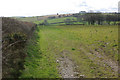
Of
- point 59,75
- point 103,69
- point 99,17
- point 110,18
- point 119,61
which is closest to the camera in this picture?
point 59,75

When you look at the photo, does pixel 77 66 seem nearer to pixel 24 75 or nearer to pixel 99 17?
pixel 24 75

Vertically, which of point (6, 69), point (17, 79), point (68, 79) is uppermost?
point (6, 69)

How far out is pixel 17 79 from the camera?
646 centimetres

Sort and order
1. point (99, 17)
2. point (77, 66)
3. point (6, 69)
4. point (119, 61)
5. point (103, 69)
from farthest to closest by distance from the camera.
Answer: point (99, 17)
point (119, 61)
point (77, 66)
point (103, 69)
point (6, 69)

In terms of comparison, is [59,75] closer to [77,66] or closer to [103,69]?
[77,66]

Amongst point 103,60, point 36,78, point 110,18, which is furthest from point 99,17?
point 36,78

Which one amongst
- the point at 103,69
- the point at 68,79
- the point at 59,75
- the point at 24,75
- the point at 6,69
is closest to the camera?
the point at 6,69

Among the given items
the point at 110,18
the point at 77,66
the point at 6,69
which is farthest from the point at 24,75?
the point at 110,18

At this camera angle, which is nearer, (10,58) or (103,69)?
(10,58)

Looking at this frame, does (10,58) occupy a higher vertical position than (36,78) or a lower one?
higher

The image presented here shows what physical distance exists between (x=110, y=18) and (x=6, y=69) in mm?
98934

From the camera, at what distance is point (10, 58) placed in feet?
24.2

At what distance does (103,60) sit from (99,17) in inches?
3233

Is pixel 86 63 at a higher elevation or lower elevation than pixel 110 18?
lower
